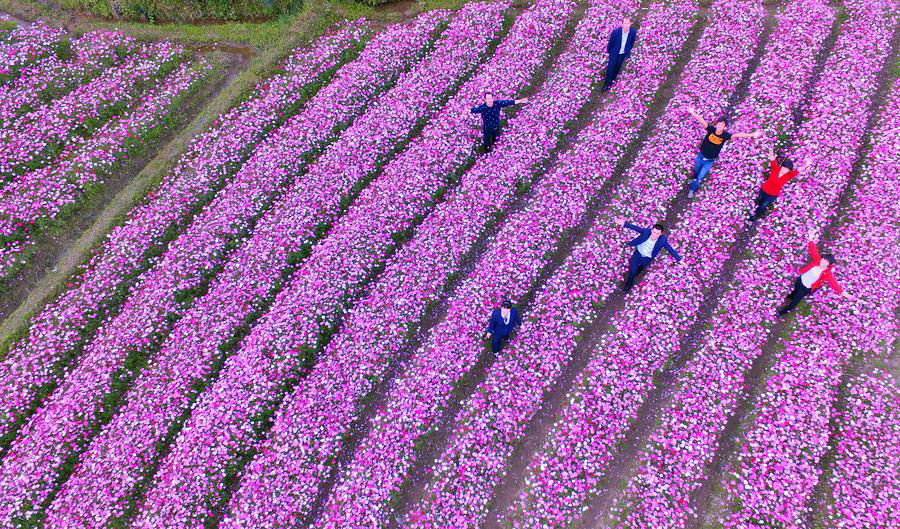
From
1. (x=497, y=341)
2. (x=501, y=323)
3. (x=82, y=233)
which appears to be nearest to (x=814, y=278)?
(x=501, y=323)

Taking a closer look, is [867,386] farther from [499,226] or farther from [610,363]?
[499,226]

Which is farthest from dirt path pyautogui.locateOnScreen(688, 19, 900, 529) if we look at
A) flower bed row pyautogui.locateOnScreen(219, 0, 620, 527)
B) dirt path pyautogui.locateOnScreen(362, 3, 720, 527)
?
flower bed row pyautogui.locateOnScreen(219, 0, 620, 527)

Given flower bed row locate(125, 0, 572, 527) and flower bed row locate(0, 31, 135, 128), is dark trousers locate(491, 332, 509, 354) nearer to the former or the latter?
flower bed row locate(125, 0, 572, 527)

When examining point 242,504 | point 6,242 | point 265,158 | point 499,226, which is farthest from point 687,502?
point 6,242

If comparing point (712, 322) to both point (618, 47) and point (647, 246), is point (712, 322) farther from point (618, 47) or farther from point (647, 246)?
point (618, 47)

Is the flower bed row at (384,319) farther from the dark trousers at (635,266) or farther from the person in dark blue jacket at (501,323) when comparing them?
the dark trousers at (635,266)

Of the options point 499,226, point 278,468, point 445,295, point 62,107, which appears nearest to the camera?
point 278,468
